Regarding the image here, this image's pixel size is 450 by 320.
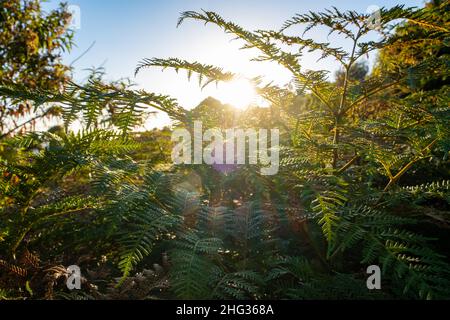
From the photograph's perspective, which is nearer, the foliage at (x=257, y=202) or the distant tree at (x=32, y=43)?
the foliage at (x=257, y=202)

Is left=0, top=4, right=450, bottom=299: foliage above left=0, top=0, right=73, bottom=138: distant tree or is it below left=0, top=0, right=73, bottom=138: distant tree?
below

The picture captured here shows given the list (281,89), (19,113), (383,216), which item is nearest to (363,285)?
(383,216)

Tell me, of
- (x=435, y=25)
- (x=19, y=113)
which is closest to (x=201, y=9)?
(x=435, y=25)

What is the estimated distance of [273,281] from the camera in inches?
52.7

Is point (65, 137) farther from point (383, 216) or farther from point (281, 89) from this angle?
point (383, 216)

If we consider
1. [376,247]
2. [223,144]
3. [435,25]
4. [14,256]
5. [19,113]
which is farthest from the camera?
[19,113]

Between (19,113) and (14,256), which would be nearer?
(14,256)

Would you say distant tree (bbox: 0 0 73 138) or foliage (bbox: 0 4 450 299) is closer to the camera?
foliage (bbox: 0 4 450 299)

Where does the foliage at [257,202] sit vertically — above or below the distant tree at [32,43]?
A: below

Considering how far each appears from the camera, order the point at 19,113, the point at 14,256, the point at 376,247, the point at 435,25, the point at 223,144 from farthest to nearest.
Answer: the point at 19,113, the point at 223,144, the point at 14,256, the point at 435,25, the point at 376,247

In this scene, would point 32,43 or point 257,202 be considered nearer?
point 257,202
